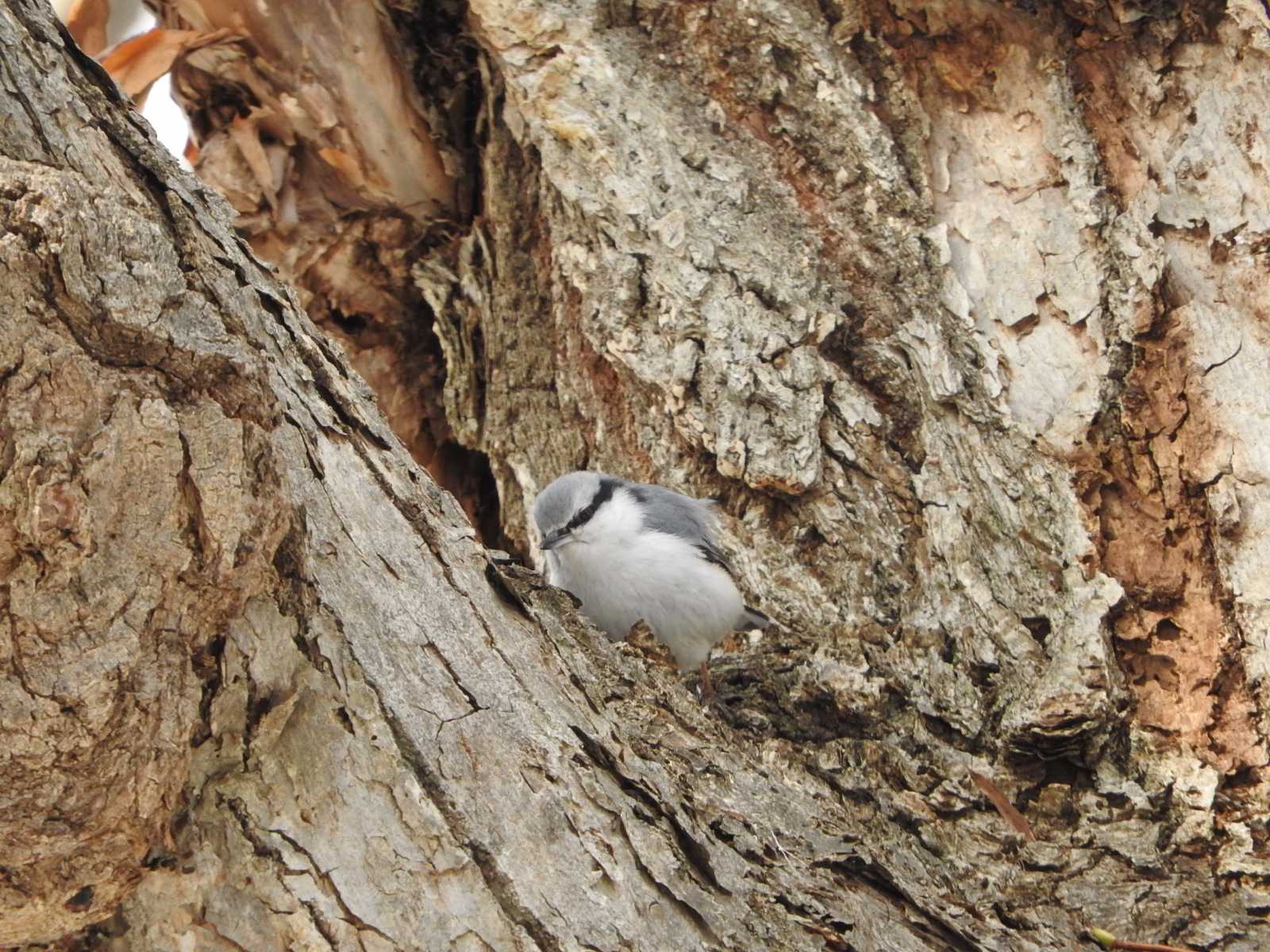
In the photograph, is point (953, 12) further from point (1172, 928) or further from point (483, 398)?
point (1172, 928)

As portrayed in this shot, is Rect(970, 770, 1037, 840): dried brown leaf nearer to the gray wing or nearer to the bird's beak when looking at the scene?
the gray wing

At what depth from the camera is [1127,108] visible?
258 centimetres

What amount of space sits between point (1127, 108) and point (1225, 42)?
21cm

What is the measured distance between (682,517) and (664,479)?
0.13 metres

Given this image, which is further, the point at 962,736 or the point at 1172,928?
the point at 962,736

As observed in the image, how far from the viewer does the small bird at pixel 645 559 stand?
9.16ft

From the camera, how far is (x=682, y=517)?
286 cm

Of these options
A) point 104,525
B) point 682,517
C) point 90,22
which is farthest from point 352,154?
point 104,525

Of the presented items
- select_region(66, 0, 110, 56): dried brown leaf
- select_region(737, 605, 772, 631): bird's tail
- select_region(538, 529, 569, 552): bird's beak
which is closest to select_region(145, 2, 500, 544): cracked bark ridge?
select_region(66, 0, 110, 56): dried brown leaf

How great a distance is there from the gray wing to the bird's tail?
0.11m

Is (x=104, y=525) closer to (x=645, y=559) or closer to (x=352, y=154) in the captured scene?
(x=645, y=559)

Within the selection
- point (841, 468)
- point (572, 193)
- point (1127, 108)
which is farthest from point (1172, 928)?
point (572, 193)

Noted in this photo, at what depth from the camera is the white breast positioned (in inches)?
110

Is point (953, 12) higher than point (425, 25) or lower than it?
higher
